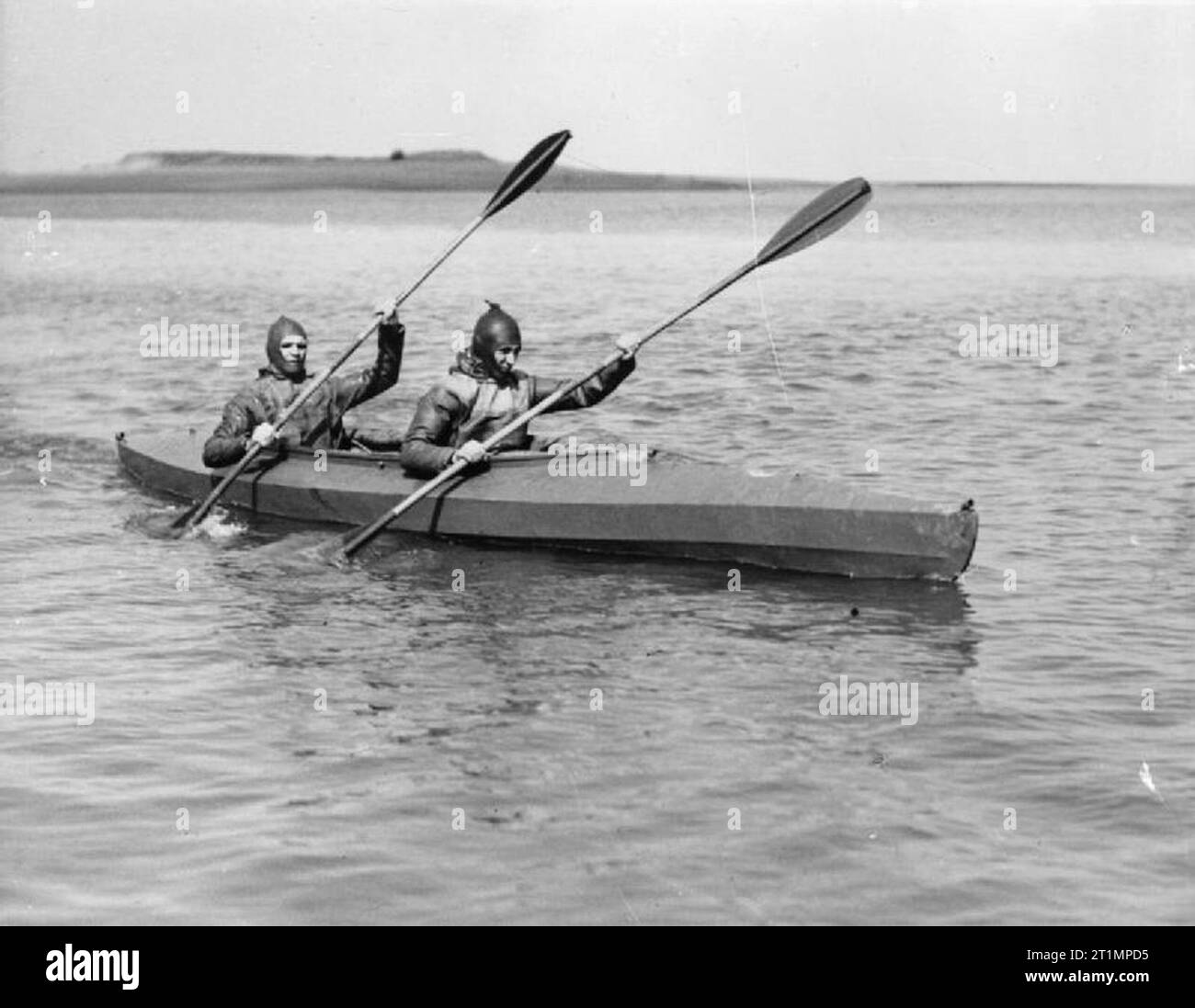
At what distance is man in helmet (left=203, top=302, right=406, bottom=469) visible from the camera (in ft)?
40.9

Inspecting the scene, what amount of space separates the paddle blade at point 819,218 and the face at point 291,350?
3208 mm

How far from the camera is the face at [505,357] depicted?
11.5 meters

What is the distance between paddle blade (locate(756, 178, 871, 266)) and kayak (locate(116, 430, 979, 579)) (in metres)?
1.37

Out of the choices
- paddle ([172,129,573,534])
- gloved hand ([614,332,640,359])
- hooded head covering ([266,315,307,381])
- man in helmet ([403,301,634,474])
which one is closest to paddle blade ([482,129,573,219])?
paddle ([172,129,573,534])

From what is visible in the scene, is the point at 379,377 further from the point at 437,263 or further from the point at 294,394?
the point at 437,263

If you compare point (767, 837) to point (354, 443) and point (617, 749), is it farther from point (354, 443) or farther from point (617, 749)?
point (354, 443)

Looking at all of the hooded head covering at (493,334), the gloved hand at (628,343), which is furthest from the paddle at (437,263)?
the gloved hand at (628,343)

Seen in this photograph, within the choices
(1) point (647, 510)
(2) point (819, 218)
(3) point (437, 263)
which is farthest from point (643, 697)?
(3) point (437, 263)

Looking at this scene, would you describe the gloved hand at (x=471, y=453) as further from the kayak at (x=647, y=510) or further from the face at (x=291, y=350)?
the face at (x=291, y=350)

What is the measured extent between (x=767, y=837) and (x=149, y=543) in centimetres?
653

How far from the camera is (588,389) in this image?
11.7 metres

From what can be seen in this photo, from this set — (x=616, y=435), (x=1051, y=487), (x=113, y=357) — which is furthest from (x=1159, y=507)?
(x=113, y=357)

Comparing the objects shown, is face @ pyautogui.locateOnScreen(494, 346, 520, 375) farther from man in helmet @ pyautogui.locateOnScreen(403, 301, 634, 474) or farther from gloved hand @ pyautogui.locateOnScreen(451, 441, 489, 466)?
gloved hand @ pyautogui.locateOnScreen(451, 441, 489, 466)

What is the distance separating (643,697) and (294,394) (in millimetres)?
5019
